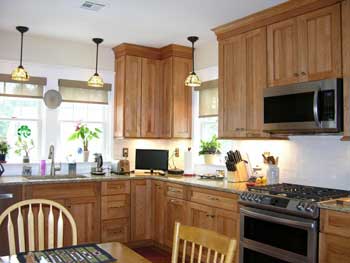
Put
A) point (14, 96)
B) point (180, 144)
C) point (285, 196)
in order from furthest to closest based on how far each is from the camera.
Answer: point (180, 144) < point (14, 96) < point (285, 196)

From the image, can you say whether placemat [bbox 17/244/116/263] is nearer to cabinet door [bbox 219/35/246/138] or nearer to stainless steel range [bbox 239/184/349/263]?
stainless steel range [bbox 239/184/349/263]

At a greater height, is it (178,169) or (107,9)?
(107,9)

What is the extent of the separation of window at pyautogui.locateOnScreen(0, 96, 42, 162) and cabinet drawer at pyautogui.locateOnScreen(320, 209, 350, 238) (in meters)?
3.42

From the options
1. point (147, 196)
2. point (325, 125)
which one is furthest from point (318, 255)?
point (147, 196)

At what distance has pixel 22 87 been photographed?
4602mm

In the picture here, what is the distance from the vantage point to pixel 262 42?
3648 millimetres

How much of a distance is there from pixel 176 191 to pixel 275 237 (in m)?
1.46

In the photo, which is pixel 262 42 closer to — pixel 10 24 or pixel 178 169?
pixel 178 169

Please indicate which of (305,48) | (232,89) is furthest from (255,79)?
(305,48)

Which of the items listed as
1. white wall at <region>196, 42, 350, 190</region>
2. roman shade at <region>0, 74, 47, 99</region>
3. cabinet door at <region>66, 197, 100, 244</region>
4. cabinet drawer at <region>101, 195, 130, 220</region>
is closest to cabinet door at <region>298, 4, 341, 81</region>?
white wall at <region>196, 42, 350, 190</region>

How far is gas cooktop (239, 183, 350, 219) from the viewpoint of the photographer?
8.92 ft

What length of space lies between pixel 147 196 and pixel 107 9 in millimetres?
2233

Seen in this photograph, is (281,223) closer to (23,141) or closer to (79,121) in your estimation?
(79,121)

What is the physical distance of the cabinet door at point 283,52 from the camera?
131 inches
